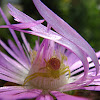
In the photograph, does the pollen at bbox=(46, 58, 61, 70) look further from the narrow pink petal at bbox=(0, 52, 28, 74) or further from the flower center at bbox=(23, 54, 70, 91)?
the narrow pink petal at bbox=(0, 52, 28, 74)

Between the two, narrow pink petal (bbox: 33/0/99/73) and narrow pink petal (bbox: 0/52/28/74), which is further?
narrow pink petal (bbox: 0/52/28/74)

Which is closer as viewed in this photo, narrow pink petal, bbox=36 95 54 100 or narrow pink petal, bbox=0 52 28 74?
narrow pink petal, bbox=36 95 54 100

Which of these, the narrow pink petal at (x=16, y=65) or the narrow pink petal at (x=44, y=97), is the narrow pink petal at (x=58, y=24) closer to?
the narrow pink petal at (x=44, y=97)

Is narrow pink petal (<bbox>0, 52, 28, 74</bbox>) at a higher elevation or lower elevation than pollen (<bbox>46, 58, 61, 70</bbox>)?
higher

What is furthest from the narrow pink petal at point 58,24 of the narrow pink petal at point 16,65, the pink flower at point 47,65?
the narrow pink petal at point 16,65

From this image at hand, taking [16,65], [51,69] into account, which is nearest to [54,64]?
[51,69]

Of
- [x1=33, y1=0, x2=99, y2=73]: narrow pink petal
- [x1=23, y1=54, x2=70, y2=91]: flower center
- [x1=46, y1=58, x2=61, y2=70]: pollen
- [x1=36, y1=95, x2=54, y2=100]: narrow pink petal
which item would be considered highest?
[x1=33, y1=0, x2=99, y2=73]: narrow pink petal

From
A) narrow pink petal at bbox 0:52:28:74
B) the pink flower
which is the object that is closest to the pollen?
the pink flower

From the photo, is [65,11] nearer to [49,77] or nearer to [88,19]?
[88,19]

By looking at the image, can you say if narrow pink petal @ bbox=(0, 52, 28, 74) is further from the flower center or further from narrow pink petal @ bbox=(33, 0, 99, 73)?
narrow pink petal @ bbox=(33, 0, 99, 73)
